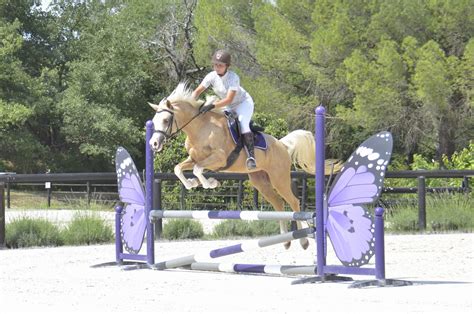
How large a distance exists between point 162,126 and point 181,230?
5.65 metres

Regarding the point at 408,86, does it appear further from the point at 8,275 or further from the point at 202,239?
the point at 8,275

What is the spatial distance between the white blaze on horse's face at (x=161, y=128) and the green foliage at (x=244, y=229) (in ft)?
18.8

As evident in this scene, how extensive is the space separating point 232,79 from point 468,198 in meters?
8.21

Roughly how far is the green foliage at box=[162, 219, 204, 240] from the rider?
5029mm

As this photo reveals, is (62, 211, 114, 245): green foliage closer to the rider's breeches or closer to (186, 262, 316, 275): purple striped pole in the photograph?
(186, 262, 316, 275): purple striped pole

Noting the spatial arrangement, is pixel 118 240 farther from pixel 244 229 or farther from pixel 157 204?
pixel 244 229

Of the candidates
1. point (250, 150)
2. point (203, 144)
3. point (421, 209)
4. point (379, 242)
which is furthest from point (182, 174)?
point (421, 209)

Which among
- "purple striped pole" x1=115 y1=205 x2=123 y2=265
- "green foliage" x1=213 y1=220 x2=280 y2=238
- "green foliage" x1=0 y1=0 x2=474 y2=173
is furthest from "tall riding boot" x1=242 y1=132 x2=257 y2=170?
"green foliage" x1=0 y1=0 x2=474 y2=173

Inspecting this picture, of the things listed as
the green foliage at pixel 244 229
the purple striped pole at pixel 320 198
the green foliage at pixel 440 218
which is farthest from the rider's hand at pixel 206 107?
the green foliage at pixel 440 218

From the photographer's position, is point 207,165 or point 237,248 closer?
point 237,248

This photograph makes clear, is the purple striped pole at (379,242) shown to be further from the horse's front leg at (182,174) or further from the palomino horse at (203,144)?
the horse's front leg at (182,174)

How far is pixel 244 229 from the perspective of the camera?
556 inches

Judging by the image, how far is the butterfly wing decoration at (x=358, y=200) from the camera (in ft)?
23.9

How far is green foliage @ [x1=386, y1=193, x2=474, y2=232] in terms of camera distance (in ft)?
46.1
